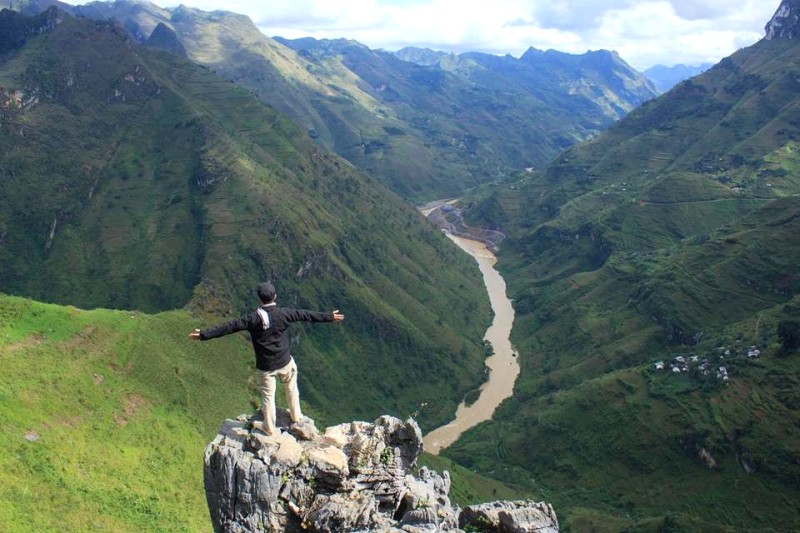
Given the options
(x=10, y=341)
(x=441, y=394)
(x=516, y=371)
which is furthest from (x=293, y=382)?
(x=516, y=371)

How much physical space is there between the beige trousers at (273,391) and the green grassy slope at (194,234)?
3011 inches

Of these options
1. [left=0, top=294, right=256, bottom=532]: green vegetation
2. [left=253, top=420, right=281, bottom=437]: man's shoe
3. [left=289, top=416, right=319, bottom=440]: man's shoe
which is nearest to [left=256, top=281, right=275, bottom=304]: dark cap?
[left=253, top=420, right=281, bottom=437]: man's shoe

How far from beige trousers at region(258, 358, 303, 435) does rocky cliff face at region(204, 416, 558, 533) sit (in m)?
0.70

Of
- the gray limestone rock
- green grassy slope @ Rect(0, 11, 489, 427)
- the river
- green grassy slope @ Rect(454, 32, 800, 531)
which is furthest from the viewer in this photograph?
green grassy slope @ Rect(0, 11, 489, 427)

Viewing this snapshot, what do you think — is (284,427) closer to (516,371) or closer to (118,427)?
(118,427)

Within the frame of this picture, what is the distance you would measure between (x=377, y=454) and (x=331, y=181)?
177 meters

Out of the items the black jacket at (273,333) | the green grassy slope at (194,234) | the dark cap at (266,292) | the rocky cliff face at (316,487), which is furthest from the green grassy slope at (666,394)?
the dark cap at (266,292)

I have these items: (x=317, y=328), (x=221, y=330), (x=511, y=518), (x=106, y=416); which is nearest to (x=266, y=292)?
(x=221, y=330)

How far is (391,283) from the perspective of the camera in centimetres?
16425

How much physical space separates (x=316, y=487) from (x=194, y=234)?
124583 mm

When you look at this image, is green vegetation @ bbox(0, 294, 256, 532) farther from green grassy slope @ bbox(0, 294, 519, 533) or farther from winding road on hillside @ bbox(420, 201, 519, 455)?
winding road on hillside @ bbox(420, 201, 519, 455)

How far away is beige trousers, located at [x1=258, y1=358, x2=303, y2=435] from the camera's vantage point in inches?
861

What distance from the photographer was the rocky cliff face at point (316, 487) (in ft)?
72.2

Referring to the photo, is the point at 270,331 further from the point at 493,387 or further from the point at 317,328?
the point at 493,387
